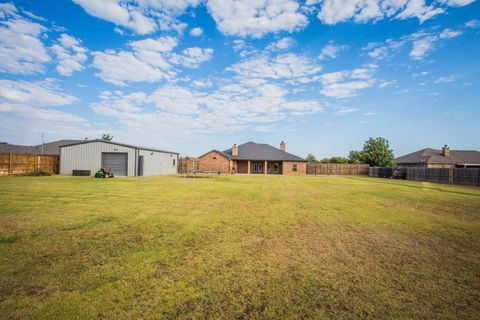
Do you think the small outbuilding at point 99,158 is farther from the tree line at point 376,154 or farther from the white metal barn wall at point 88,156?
the tree line at point 376,154

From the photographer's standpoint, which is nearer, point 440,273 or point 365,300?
point 365,300

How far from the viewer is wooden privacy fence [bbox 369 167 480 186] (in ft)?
81.6

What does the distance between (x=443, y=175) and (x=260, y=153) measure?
89.6 feet

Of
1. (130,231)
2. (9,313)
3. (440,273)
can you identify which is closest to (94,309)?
(9,313)

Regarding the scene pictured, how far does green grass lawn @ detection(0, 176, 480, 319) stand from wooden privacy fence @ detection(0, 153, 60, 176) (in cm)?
2403

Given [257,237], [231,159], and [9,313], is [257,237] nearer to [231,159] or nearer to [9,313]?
[9,313]

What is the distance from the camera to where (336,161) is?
57062mm

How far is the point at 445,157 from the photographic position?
48906mm

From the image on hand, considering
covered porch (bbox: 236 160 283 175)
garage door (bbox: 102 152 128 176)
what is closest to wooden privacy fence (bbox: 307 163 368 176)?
covered porch (bbox: 236 160 283 175)

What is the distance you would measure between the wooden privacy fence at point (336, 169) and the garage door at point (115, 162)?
32.7 meters

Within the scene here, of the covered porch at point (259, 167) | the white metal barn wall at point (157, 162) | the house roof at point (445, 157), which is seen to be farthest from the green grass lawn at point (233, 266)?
the house roof at point (445, 157)

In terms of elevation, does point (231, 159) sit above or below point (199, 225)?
above

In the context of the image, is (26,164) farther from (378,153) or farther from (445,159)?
(445,159)

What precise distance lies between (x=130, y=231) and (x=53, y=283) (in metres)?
2.71
